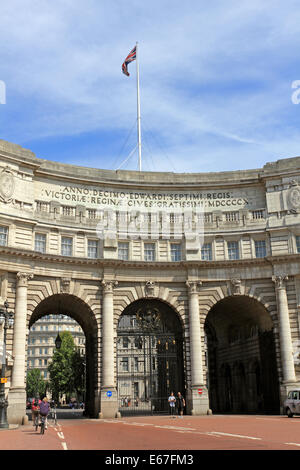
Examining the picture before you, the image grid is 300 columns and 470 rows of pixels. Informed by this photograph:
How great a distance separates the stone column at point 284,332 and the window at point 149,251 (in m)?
11.3

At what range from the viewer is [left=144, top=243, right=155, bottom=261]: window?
48.9m

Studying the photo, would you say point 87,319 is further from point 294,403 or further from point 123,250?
point 294,403

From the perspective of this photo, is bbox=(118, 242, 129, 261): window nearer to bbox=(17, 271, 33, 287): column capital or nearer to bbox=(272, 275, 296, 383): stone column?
bbox=(17, 271, 33, 287): column capital

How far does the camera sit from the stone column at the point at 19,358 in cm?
3984

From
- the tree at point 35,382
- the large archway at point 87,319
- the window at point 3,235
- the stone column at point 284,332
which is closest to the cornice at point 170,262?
the stone column at point 284,332

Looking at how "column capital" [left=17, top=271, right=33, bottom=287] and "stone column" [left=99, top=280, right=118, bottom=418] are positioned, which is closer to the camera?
"column capital" [left=17, top=271, right=33, bottom=287]

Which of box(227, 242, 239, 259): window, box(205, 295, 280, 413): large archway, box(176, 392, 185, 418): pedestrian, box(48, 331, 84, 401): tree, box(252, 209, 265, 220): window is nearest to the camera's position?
box(176, 392, 185, 418): pedestrian

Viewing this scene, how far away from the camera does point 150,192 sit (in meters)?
51.0

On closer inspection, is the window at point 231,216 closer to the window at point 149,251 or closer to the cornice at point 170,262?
the cornice at point 170,262

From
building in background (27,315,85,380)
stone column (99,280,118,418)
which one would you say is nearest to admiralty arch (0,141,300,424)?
stone column (99,280,118,418)

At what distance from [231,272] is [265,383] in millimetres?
11127

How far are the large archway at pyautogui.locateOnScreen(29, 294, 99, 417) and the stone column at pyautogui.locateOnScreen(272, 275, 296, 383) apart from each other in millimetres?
16400
